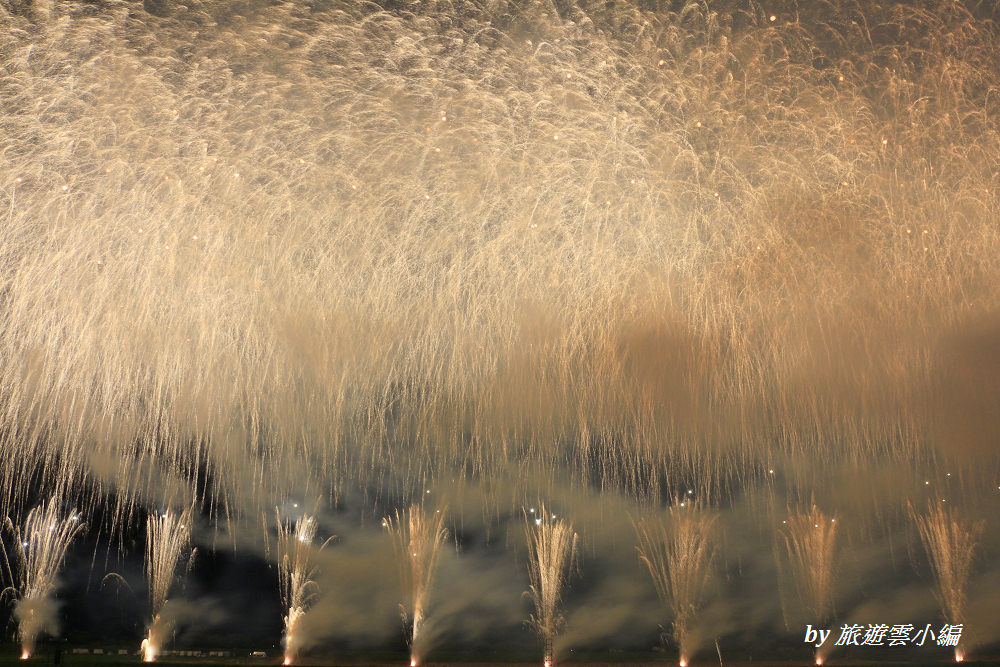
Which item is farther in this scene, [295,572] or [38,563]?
[295,572]

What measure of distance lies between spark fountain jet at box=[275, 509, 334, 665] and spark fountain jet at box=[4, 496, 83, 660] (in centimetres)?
1035

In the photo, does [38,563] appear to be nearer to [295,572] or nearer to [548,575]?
[295,572]

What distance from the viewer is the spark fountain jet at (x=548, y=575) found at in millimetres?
36438

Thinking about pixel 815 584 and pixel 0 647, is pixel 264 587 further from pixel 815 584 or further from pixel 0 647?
pixel 815 584

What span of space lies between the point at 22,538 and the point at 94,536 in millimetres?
5436

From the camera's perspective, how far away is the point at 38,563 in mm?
35969

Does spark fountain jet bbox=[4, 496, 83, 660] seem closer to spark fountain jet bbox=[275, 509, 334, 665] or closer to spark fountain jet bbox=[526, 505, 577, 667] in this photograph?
spark fountain jet bbox=[275, 509, 334, 665]

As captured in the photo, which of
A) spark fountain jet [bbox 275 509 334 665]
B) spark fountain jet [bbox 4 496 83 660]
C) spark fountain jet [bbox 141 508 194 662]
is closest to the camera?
spark fountain jet [bbox 4 496 83 660]

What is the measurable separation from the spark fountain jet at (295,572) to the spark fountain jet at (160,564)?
5.23 m

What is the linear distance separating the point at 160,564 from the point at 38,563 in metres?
5.57

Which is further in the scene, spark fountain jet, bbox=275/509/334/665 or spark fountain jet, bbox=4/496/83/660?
spark fountain jet, bbox=275/509/334/665

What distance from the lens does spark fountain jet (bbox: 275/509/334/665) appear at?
1485 inches

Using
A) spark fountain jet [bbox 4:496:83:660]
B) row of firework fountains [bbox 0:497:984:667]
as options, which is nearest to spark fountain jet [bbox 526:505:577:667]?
row of firework fountains [bbox 0:497:984:667]

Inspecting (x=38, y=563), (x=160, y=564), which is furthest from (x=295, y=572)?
(x=38, y=563)
